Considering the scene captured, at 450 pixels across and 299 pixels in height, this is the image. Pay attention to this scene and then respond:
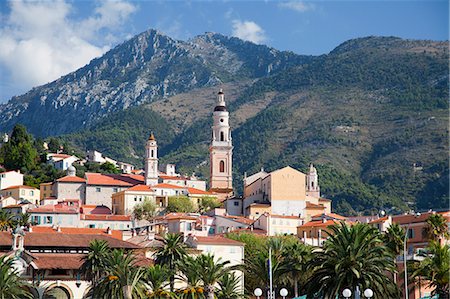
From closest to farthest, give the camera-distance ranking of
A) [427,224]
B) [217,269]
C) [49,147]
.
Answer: [217,269] < [427,224] < [49,147]

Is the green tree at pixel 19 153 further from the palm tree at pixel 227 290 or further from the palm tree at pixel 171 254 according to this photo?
the palm tree at pixel 227 290

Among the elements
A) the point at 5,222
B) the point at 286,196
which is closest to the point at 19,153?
the point at 5,222

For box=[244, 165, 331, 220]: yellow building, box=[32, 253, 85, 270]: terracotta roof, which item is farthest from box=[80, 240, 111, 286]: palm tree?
box=[244, 165, 331, 220]: yellow building

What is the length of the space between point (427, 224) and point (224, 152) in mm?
61548

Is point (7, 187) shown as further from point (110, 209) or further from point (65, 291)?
point (65, 291)

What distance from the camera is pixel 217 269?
59094 mm

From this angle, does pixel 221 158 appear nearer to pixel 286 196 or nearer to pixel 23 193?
pixel 286 196

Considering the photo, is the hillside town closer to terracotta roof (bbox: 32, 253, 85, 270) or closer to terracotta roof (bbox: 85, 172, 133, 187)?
terracotta roof (bbox: 32, 253, 85, 270)

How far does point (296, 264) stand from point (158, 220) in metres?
45.9

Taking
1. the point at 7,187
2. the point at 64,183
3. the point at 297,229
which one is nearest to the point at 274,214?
the point at 297,229

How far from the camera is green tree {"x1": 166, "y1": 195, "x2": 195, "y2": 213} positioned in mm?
121381

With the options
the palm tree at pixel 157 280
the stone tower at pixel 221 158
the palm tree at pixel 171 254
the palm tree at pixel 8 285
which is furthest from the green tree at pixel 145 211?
the palm tree at pixel 8 285

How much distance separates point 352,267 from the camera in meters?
45.7

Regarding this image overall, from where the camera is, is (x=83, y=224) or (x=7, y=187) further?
(x=7, y=187)
